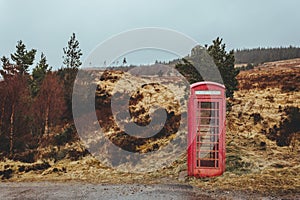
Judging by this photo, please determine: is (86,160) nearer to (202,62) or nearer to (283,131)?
(202,62)

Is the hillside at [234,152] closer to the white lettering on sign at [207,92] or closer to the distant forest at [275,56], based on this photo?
the white lettering on sign at [207,92]

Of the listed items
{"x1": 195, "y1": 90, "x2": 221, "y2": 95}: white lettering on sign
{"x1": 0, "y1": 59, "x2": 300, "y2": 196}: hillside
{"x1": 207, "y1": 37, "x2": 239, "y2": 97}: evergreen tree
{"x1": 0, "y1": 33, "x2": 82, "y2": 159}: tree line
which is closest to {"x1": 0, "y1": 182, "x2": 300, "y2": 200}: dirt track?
{"x1": 0, "y1": 59, "x2": 300, "y2": 196}: hillside

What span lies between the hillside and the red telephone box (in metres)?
0.33

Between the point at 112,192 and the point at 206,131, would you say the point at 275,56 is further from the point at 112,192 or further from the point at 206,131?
the point at 112,192

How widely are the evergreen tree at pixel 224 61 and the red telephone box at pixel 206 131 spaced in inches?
173

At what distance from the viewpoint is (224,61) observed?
12938 millimetres

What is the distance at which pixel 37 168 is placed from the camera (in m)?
10.8

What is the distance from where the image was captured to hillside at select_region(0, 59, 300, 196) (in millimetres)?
8039

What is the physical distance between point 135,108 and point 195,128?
785 cm

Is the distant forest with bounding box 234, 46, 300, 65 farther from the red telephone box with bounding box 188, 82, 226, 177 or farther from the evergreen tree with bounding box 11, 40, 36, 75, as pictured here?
the red telephone box with bounding box 188, 82, 226, 177

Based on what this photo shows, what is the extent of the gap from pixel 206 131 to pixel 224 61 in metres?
5.13

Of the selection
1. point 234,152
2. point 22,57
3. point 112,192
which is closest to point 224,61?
point 234,152

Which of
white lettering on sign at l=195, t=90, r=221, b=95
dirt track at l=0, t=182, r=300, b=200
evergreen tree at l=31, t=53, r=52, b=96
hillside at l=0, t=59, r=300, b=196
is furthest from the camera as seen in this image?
evergreen tree at l=31, t=53, r=52, b=96

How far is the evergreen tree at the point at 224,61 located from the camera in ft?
41.3
